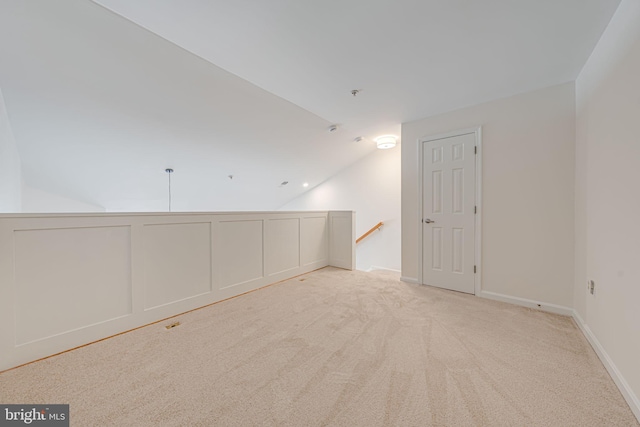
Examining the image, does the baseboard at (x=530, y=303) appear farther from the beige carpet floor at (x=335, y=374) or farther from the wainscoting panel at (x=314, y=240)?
the wainscoting panel at (x=314, y=240)

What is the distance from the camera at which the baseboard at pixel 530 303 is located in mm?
2399

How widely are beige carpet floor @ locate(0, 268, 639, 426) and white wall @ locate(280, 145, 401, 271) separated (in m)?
2.70

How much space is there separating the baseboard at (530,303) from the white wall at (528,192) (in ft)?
0.13

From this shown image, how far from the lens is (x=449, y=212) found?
3.10 metres

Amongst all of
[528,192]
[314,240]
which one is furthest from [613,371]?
[314,240]

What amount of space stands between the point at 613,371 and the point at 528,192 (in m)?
1.67

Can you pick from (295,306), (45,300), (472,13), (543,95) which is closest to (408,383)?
(295,306)

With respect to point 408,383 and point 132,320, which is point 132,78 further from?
point 408,383

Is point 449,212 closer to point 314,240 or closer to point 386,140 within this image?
point 386,140

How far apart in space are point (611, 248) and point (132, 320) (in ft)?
12.1

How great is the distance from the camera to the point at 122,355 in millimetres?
1724

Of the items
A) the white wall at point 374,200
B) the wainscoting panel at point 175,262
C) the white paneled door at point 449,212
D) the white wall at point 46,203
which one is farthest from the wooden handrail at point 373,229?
the white wall at point 46,203

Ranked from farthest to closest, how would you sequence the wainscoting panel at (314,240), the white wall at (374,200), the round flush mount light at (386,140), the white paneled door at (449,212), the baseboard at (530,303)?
the white wall at (374,200) → the round flush mount light at (386,140) → the wainscoting panel at (314,240) → the white paneled door at (449,212) → the baseboard at (530,303)

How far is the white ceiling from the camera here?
167 centimetres
